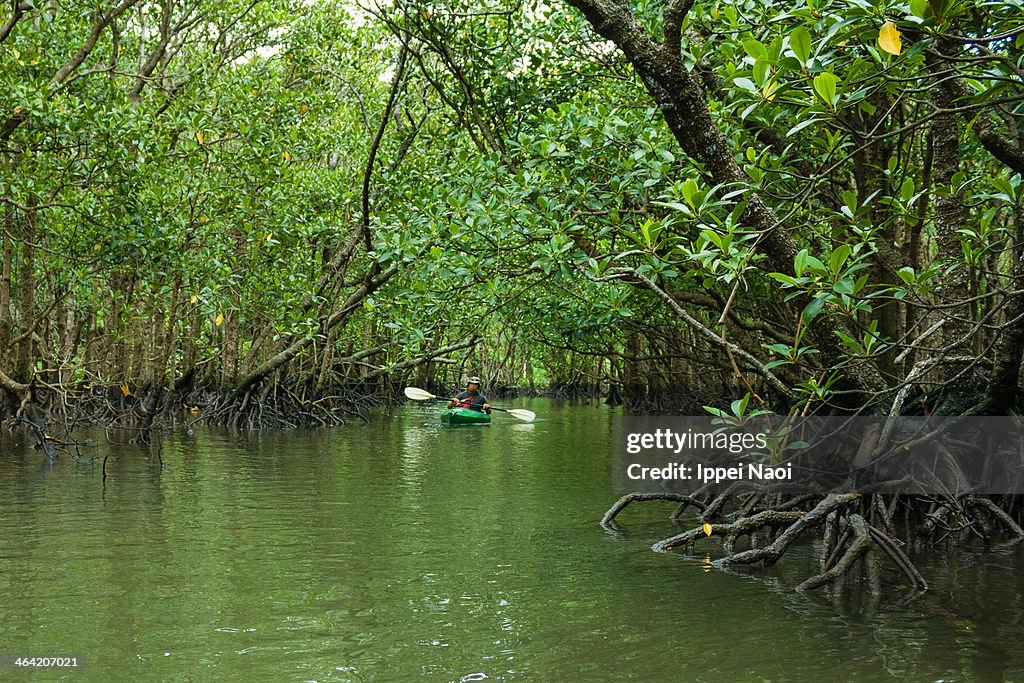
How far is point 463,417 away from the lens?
18.9m

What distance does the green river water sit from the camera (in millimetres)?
4207

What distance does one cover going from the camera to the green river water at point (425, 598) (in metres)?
4.21

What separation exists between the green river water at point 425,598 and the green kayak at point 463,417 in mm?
9575

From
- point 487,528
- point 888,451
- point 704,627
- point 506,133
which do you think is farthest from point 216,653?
point 506,133

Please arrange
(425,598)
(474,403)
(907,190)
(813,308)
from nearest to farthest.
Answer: (813,308) < (907,190) < (425,598) < (474,403)

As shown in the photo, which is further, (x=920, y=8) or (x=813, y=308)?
(x=813, y=308)

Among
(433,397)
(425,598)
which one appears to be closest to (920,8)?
(425,598)

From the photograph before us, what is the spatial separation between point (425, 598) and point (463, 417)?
44.7 ft

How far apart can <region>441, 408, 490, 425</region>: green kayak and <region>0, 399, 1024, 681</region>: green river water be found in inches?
377

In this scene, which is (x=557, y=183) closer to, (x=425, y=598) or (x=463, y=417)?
(x=425, y=598)

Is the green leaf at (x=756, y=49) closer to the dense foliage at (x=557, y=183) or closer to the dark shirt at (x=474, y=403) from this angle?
the dense foliage at (x=557, y=183)

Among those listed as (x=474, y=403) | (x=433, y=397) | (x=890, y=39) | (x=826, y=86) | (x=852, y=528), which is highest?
(x=890, y=39)

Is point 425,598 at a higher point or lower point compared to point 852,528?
lower

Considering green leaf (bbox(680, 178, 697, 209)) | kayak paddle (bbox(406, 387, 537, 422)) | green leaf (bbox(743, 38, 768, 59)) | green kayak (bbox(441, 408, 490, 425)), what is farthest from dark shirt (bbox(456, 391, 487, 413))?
green leaf (bbox(743, 38, 768, 59))
